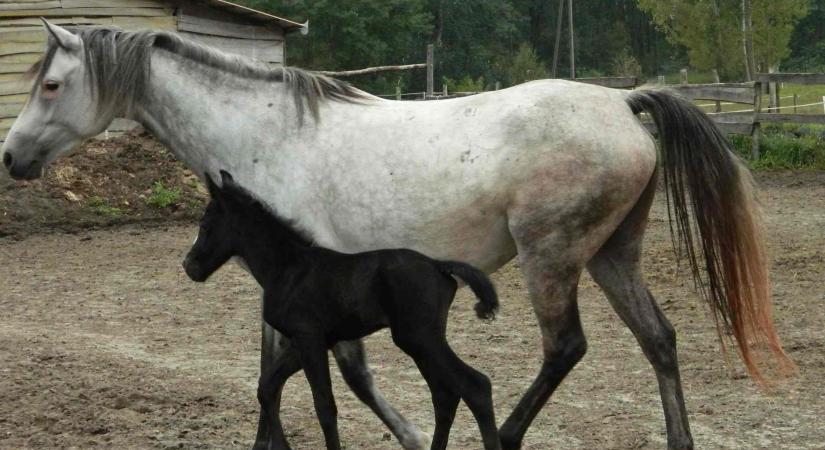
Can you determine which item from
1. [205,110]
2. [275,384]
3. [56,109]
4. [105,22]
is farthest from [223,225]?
[105,22]

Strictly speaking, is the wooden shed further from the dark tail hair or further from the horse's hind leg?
the dark tail hair

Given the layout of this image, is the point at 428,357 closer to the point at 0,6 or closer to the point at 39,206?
the point at 39,206

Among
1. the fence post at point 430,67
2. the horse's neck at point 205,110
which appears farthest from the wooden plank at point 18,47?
the horse's neck at point 205,110

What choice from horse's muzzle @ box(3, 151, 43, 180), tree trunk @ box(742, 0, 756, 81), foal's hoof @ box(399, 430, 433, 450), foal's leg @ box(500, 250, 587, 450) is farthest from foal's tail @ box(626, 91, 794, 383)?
tree trunk @ box(742, 0, 756, 81)

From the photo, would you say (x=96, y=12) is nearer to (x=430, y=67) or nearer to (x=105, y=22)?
(x=105, y=22)

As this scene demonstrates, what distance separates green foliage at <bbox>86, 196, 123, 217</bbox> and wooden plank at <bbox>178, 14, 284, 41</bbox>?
125 inches

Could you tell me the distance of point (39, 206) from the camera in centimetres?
1240

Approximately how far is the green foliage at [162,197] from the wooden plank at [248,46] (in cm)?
273

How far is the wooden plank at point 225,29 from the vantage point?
49.2 feet

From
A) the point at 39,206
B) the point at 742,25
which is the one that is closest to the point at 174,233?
the point at 39,206

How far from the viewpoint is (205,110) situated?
4750 millimetres

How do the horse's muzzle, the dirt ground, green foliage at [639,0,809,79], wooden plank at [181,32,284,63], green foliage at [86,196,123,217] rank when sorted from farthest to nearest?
green foliage at [639,0,809,79] < wooden plank at [181,32,284,63] < green foliage at [86,196,123,217] < the dirt ground < the horse's muzzle

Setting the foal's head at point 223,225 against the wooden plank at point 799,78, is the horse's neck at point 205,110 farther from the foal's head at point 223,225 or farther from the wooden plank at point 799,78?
the wooden plank at point 799,78

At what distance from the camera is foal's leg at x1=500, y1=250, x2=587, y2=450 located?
441cm
